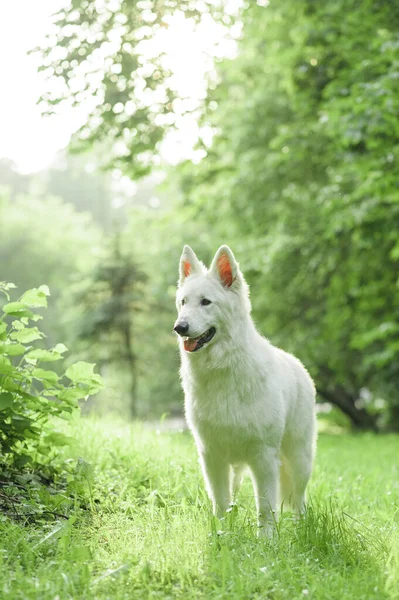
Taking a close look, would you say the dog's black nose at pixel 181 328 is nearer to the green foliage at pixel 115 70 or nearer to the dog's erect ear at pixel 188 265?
the dog's erect ear at pixel 188 265

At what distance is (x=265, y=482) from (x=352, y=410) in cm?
2101

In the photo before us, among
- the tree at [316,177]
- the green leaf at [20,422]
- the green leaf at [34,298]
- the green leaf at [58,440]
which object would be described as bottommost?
the green leaf at [58,440]

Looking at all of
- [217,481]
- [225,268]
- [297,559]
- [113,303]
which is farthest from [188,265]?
[113,303]

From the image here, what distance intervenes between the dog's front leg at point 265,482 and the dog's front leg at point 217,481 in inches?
9.1

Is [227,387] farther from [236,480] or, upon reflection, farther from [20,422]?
[20,422]

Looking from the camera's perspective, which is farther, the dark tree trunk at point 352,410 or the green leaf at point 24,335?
the dark tree trunk at point 352,410

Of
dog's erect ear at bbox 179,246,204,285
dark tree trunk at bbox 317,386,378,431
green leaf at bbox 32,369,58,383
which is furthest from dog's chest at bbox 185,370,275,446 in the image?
dark tree trunk at bbox 317,386,378,431

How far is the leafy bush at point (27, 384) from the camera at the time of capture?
5.48 meters

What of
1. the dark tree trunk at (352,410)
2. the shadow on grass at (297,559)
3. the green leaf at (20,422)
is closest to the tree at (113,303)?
the dark tree trunk at (352,410)

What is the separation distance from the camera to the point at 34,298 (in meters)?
5.64

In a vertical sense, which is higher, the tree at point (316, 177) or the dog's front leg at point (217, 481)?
the tree at point (316, 177)

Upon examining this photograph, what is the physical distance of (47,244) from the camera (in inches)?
1677

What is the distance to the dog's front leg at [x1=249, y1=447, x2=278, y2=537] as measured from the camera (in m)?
5.29

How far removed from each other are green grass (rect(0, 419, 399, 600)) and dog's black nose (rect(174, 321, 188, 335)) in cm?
127
